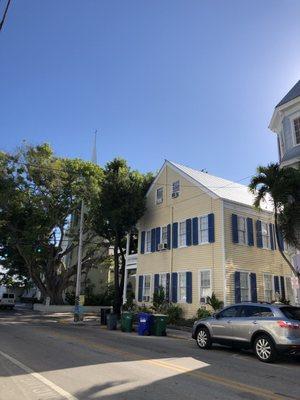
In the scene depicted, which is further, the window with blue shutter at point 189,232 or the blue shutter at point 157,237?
the blue shutter at point 157,237

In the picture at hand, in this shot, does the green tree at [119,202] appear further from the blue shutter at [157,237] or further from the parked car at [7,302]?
the parked car at [7,302]

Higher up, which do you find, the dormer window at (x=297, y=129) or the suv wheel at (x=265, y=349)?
the dormer window at (x=297, y=129)

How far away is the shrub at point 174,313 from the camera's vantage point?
24.0 meters

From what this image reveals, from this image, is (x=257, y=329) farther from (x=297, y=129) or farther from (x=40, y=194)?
(x=40, y=194)

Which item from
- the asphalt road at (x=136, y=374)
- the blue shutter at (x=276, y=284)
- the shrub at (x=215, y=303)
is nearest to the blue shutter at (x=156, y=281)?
the shrub at (x=215, y=303)

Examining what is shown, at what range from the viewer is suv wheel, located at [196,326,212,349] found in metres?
13.7

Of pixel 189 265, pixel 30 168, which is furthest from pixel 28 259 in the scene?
pixel 189 265

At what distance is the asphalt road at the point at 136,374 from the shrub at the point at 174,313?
10730 mm

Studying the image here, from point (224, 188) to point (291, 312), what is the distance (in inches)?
616

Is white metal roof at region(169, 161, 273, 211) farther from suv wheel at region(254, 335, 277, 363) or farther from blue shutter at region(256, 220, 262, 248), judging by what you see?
suv wheel at region(254, 335, 277, 363)

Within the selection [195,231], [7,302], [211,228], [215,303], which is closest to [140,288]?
[195,231]

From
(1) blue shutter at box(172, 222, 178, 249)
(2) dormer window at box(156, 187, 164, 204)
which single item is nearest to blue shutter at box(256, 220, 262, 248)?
(1) blue shutter at box(172, 222, 178, 249)

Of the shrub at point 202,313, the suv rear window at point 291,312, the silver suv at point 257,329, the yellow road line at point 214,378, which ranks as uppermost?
the shrub at point 202,313

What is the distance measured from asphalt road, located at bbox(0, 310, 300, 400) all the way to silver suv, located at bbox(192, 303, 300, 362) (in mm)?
414
